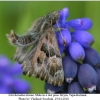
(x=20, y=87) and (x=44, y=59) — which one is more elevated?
(x=44, y=59)

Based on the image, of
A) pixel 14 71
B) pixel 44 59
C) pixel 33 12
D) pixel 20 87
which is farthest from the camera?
pixel 33 12

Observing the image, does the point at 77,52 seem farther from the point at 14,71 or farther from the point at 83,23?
the point at 14,71

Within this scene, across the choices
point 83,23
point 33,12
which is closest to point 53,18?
point 83,23

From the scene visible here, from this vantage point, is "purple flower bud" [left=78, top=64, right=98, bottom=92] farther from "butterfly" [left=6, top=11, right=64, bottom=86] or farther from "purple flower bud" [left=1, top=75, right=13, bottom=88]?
"purple flower bud" [left=1, top=75, right=13, bottom=88]

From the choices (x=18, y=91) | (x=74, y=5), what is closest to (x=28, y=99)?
(x=18, y=91)

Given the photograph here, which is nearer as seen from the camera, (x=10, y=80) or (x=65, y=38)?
(x=65, y=38)
